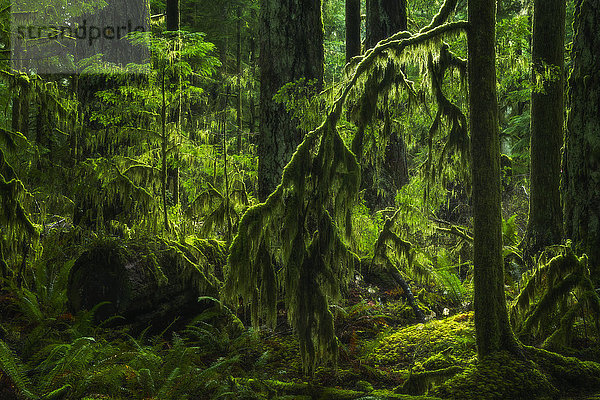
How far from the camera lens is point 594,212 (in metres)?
4.49

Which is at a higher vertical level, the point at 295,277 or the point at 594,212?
the point at 594,212

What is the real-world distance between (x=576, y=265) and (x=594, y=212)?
0.86 metres

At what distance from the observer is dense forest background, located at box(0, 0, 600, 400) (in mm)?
3508

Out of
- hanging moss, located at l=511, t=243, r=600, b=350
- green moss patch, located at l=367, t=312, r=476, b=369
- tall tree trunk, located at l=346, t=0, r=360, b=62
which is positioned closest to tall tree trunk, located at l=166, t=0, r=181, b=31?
tall tree trunk, located at l=346, t=0, r=360, b=62

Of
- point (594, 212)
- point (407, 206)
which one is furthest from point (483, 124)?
point (407, 206)

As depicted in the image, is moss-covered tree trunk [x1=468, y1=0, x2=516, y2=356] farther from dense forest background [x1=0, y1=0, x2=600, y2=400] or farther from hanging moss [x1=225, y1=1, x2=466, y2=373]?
hanging moss [x1=225, y1=1, x2=466, y2=373]

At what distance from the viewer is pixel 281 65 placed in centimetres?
643

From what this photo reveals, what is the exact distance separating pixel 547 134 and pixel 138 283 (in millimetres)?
6407

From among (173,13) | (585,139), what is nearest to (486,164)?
(585,139)

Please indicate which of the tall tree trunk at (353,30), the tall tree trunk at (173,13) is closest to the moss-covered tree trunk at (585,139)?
the tall tree trunk at (353,30)

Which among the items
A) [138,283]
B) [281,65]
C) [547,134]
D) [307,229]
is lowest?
[138,283]

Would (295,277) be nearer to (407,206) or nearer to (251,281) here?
(251,281)

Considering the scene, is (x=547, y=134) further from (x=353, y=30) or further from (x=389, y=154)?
(x=353, y=30)

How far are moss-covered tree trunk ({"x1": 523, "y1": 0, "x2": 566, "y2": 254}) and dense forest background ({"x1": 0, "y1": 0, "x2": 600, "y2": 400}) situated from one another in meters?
0.03
